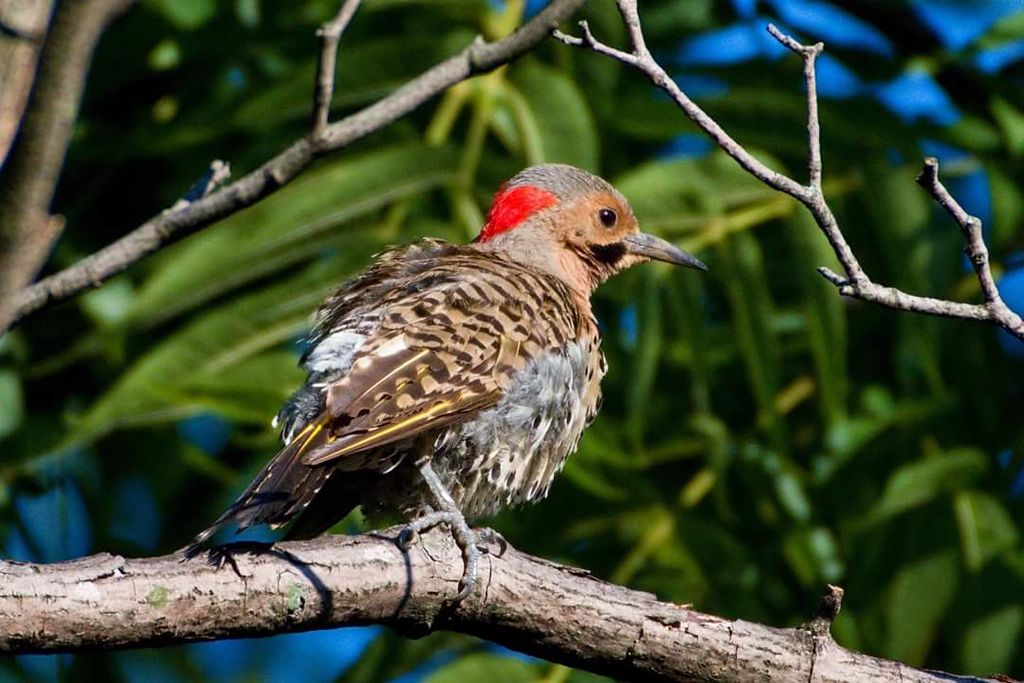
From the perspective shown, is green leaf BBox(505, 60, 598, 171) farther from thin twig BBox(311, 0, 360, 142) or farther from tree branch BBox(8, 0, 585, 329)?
thin twig BBox(311, 0, 360, 142)

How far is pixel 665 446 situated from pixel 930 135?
5.92 ft

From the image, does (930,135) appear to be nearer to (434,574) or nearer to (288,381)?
(288,381)

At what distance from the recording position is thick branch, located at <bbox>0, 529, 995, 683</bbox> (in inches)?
146

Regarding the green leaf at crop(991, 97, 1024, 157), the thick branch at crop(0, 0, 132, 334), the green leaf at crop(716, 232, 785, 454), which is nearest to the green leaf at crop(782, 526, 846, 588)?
the green leaf at crop(716, 232, 785, 454)

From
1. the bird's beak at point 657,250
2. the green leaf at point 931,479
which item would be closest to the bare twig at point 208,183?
the bird's beak at point 657,250

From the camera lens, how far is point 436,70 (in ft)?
13.6

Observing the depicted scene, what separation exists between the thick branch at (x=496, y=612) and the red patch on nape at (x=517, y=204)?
7.18 feet

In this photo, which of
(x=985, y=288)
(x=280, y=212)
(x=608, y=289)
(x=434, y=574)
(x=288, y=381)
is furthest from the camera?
(x=608, y=289)

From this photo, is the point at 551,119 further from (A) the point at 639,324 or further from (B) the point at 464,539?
(B) the point at 464,539

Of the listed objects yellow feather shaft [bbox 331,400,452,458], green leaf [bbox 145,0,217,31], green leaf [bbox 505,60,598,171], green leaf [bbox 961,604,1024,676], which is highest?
green leaf [bbox 145,0,217,31]

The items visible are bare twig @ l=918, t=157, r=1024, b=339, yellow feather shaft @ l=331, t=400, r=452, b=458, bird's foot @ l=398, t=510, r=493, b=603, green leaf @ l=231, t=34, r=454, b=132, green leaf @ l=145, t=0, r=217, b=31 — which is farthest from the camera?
green leaf @ l=145, t=0, r=217, b=31

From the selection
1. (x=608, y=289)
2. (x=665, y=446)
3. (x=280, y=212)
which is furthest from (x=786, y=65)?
(x=280, y=212)

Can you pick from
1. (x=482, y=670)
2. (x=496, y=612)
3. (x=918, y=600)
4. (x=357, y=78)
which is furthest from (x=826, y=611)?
(x=357, y=78)

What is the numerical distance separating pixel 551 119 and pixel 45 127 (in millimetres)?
3752
